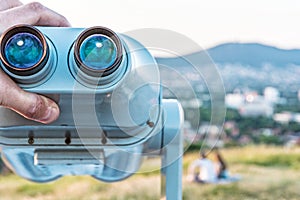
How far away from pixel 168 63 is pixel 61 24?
30 cm

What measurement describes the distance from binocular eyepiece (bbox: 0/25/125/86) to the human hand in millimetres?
34

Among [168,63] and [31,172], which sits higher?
[168,63]

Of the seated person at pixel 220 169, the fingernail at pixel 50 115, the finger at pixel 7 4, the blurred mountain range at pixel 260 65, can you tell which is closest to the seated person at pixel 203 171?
the seated person at pixel 220 169

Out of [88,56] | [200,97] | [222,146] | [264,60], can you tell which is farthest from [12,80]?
[264,60]

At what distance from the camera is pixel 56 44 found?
1.56 meters

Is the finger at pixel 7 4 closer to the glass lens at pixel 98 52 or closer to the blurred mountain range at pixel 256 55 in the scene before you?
the glass lens at pixel 98 52

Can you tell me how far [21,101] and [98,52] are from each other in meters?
0.21

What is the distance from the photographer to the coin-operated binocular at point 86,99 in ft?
4.88

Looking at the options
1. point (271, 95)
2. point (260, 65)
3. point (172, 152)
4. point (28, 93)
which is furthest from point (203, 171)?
point (260, 65)

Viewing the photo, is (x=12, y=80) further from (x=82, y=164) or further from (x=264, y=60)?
(x=264, y=60)

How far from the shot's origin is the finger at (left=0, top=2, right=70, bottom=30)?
5.32ft

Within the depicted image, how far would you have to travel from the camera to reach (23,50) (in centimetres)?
150

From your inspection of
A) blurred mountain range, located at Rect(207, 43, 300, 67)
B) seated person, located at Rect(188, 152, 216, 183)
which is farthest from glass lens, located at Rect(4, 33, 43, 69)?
blurred mountain range, located at Rect(207, 43, 300, 67)

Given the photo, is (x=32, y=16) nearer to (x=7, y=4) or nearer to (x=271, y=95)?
(x=7, y=4)
